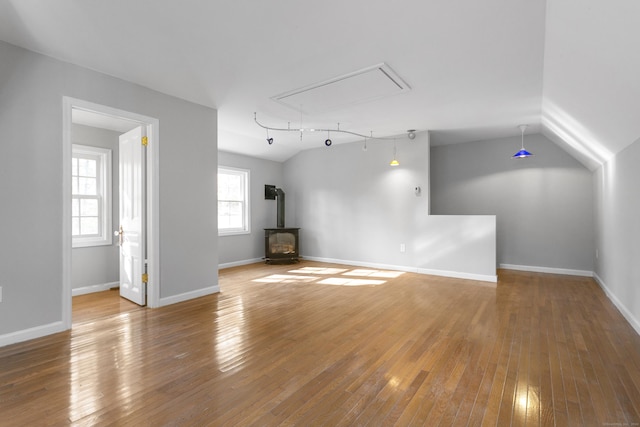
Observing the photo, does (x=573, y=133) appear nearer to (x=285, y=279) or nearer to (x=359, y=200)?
(x=359, y=200)

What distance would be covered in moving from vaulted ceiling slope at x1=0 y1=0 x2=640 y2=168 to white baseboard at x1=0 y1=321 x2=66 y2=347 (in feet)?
8.44

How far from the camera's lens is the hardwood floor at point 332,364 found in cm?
182

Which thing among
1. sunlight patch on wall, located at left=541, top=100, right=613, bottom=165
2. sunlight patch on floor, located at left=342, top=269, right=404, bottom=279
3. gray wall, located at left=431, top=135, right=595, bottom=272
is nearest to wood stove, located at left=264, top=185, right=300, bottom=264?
sunlight patch on floor, located at left=342, top=269, right=404, bottom=279

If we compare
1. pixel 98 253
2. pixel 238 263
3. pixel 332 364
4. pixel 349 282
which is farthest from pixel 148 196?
pixel 238 263

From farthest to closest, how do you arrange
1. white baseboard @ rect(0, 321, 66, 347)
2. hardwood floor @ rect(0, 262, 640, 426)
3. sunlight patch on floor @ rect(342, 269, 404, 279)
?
sunlight patch on floor @ rect(342, 269, 404, 279), white baseboard @ rect(0, 321, 66, 347), hardwood floor @ rect(0, 262, 640, 426)

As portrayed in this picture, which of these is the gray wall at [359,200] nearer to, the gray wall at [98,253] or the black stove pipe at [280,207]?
the black stove pipe at [280,207]

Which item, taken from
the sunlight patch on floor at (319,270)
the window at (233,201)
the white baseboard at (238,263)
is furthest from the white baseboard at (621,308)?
the window at (233,201)

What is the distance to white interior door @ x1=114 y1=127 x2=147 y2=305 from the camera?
386 cm

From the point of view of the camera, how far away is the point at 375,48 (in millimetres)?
2795

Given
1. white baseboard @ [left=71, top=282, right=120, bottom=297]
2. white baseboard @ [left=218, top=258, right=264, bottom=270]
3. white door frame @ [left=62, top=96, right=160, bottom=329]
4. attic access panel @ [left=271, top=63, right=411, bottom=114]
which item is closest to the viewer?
white door frame @ [left=62, top=96, right=160, bottom=329]

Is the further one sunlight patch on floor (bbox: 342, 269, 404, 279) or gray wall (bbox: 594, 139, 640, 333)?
sunlight patch on floor (bbox: 342, 269, 404, 279)

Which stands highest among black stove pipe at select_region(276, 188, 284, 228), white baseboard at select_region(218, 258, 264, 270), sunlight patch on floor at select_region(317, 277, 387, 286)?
black stove pipe at select_region(276, 188, 284, 228)

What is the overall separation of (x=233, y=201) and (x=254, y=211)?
573 millimetres

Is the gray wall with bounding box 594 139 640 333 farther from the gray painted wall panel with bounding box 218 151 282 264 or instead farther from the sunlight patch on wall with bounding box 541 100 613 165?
the gray painted wall panel with bounding box 218 151 282 264
